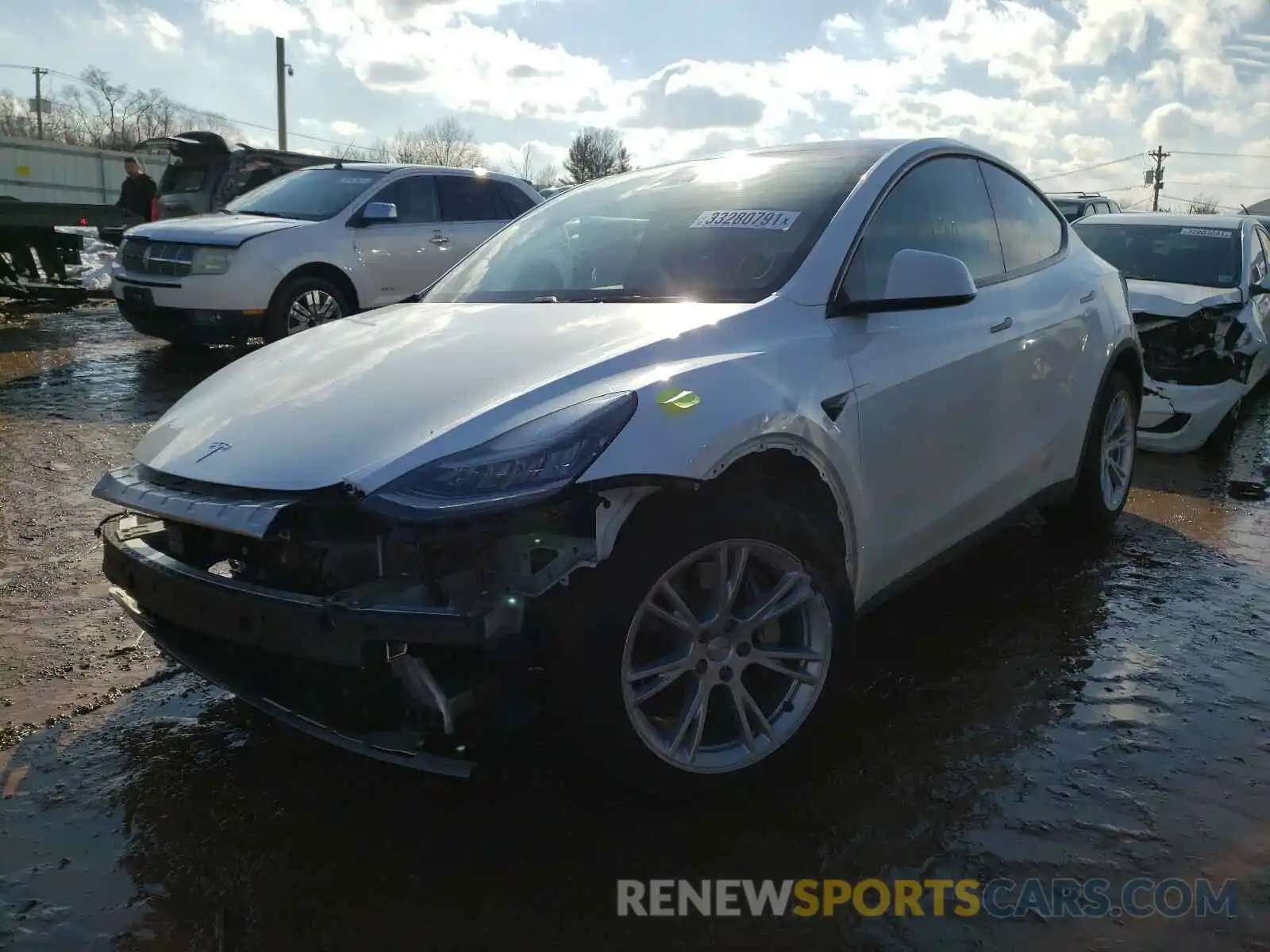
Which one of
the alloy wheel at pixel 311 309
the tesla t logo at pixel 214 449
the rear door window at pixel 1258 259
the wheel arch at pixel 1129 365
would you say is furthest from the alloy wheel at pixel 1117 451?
the alloy wheel at pixel 311 309

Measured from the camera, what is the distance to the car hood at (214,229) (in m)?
8.28

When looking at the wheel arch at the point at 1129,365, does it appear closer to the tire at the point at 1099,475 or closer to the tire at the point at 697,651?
the tire at the point at 1099,475

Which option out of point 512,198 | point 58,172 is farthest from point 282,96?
point 512,198

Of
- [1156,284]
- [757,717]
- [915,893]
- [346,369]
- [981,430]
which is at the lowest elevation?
[915,893]

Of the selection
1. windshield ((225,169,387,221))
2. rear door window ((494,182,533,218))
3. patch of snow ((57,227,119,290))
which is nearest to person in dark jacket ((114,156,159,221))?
patch of snow ((57,227,119,290))

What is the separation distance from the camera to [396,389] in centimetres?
259

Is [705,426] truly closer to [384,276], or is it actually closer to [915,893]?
[915,893]

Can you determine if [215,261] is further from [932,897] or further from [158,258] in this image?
[932,897]

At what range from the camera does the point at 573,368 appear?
2504 mm

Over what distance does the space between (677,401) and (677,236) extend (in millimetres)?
1089

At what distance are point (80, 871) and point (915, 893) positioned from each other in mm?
1880

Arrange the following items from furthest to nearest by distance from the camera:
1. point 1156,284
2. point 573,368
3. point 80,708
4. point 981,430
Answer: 1. point 1156,284
2. point 981,430
3. point 80,708
4. point 573,368

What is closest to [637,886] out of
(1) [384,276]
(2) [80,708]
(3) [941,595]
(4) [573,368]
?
(4) [573,368]

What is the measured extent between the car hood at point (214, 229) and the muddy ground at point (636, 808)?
496 centimetres
